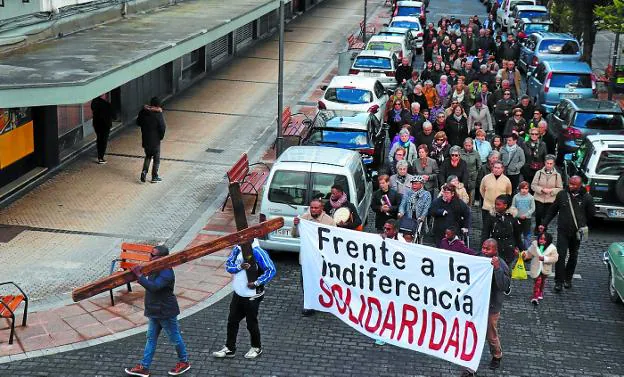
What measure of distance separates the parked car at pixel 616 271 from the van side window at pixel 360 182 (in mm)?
3944

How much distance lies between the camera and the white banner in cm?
1227

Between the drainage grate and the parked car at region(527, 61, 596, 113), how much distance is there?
14822 millimetres

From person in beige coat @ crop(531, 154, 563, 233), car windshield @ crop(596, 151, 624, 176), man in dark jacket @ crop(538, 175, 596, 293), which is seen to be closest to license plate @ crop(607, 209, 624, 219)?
car windshield @ crop(596, 151, 624, 176)

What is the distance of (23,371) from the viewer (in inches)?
507

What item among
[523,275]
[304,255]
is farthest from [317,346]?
[523,275]

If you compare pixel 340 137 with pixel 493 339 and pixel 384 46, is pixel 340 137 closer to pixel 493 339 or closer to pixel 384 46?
pixel 493 339

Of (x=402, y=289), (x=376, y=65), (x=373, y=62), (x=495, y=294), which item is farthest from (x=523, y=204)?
(x=373, y=62)

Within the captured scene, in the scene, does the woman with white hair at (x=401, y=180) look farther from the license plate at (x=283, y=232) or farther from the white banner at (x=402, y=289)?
the white banner at (x=402, y=289)

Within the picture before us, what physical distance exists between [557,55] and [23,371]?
82.7 ft

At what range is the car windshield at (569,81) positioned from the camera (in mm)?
28641

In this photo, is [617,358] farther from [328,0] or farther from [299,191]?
[328,0]

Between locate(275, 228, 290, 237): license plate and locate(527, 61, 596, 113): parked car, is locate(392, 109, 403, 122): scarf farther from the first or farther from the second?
locate(275, 228, 290, 237): license plate

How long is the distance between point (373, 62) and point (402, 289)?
20.2m

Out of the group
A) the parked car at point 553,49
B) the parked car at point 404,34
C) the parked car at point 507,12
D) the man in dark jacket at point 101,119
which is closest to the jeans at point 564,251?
the man in dark jacket at point 101,119
